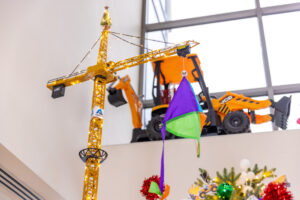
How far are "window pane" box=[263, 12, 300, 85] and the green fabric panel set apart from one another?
17.5ft

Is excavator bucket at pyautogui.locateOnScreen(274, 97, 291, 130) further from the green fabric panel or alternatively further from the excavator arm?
the green fabric panel

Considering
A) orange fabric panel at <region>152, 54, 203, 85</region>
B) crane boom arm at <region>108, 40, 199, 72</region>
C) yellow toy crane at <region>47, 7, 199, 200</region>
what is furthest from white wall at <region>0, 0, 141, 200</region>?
orange fabric panel at <region>152, 54, 203, 85</region>

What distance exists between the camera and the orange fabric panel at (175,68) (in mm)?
6211

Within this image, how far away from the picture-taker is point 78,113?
223 inches

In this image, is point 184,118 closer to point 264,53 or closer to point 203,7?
point 264,53

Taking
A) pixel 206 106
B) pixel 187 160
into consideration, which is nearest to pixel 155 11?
pixel 206 106

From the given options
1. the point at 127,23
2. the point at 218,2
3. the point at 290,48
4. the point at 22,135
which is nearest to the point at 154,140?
the point at 22,135

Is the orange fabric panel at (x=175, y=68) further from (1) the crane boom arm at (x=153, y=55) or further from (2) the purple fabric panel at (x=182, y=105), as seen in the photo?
(2) the purple fabric panel at (x=182, y=105)

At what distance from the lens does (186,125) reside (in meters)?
3.43

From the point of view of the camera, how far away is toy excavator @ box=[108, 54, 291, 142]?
5.89 meters

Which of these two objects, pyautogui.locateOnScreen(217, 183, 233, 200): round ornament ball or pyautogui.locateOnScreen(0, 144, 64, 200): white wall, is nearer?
pyautogui.locateOnScreen(217, 183, 233, 200): round ornament ball

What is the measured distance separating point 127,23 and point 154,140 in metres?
3.40

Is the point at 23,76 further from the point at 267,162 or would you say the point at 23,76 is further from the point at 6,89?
the point at 267,162

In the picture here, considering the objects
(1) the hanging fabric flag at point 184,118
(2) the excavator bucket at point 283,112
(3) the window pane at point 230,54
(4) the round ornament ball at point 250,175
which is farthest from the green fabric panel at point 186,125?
(3) the window pane at point 230,54
